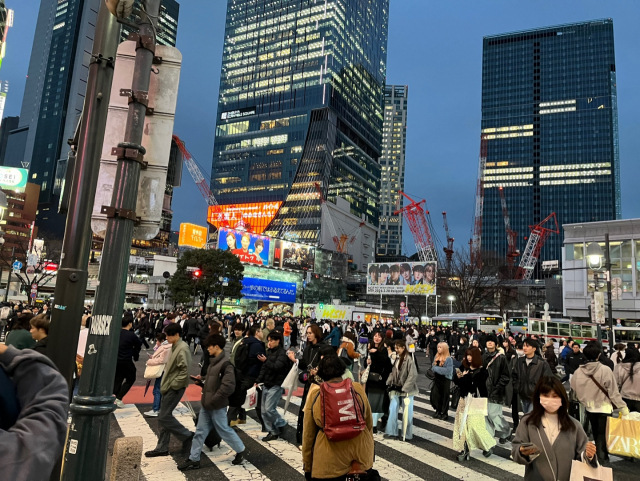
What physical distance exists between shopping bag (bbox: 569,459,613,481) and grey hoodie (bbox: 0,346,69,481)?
3609 mm

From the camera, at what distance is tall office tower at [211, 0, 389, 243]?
122 m

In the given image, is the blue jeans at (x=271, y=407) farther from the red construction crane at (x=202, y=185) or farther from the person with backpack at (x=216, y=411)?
the red construction crane at (x=202, y=185)

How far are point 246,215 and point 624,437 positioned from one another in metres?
124

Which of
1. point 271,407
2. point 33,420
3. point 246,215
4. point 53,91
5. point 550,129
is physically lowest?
point 271,407

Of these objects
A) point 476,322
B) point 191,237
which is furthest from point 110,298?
point 191,237

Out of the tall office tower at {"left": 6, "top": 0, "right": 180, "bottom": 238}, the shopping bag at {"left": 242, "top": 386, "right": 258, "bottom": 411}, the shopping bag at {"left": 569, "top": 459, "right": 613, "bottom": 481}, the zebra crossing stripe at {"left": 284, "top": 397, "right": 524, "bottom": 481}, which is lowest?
the zebra crossing stripe at {"left": 284, "top": 397, "right": 524, "bottom": 481}

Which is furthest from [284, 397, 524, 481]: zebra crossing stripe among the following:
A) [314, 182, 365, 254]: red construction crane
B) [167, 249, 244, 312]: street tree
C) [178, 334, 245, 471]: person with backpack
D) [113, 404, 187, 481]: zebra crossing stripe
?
[314, 182, 365, 254]: red construction crane

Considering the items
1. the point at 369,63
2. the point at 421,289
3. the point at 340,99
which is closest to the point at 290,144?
the point at 340,99

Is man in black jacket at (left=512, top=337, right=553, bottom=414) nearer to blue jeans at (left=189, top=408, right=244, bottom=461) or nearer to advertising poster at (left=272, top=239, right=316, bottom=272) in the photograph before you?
blue jeans at (left=189, top=408, right=244, bottom=461)

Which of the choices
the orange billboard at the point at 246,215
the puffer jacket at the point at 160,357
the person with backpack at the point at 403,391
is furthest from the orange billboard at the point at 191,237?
the person with backpack at the point at 403,391

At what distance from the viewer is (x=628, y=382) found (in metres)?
8.51

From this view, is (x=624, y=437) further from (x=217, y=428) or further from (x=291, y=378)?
(x=217, y=428)

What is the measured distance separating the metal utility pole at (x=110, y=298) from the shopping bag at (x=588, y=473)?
11.6 ft

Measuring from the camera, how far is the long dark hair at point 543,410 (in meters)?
3.77
